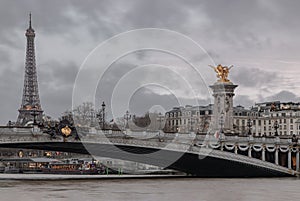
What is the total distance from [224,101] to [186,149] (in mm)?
24928

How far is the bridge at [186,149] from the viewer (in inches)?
2119

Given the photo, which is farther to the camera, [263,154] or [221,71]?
[221,71]

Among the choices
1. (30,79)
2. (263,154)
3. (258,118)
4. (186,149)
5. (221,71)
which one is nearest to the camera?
(186,149)

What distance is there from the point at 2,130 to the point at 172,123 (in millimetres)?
85495

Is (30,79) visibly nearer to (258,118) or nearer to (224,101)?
(258,118)

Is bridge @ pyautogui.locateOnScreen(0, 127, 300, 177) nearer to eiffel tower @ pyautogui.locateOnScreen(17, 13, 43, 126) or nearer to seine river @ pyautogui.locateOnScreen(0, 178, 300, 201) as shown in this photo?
seine river @ pyautogui.locateOnScreen(0, 178, 300, 201)

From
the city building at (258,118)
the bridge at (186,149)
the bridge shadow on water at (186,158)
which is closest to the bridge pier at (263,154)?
the bridge at (186,149)

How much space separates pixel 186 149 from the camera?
58344 mm

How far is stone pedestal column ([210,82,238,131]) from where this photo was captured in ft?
267

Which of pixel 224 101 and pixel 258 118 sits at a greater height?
pixel 258 118

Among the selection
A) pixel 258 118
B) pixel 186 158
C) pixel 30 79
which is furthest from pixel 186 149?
pixel 258 118

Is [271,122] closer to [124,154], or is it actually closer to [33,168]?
[33,168]

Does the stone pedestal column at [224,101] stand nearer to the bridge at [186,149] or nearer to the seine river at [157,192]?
the bridge at [186,149]

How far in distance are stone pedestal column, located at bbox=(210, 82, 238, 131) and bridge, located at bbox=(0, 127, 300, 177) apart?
1358cm
